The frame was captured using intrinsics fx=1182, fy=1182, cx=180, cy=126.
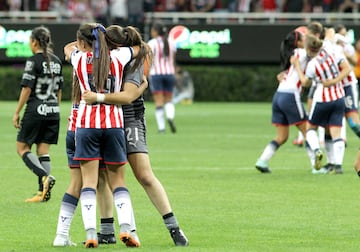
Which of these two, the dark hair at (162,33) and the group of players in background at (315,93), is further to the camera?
the dark hair at (162,33)

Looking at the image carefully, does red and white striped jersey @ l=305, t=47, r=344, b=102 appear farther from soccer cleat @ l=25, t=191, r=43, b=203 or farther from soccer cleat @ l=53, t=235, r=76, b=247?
soccer cleat @ l=53, t=235, r=76, b=247

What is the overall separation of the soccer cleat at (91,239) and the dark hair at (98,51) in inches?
48.2

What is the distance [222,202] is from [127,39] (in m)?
4.26

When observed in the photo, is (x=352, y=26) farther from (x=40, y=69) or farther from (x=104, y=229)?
(x=104, y=229)

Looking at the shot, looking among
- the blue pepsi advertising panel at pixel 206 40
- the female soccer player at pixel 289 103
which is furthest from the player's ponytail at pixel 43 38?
the blue pepsi advertising panel at pixel 206 40

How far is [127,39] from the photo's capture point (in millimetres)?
10000

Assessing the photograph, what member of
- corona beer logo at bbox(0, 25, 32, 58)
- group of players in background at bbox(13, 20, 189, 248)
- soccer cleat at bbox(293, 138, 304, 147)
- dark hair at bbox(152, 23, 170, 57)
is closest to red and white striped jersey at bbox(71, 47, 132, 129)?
group of players in background at bbox(13, 20, 189, 248)

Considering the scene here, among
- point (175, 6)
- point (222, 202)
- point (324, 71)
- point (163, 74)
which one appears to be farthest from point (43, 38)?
point (175, 6)

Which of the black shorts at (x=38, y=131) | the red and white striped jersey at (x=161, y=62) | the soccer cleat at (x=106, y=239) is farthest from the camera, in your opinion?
the red and white striped jersey at (x=161, y=62)

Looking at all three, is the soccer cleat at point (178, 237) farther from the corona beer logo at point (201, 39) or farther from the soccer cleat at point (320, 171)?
the corona beer logo at point (201, 39)

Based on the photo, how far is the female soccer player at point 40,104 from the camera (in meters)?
13.9

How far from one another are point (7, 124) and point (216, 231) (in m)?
17.2

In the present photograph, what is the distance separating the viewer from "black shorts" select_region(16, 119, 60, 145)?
14188mm

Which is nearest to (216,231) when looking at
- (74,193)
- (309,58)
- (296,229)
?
(296,229)
